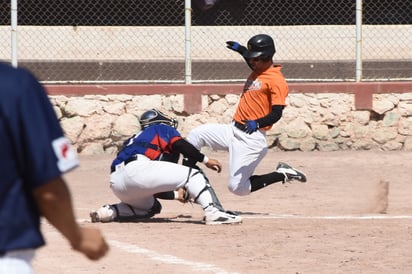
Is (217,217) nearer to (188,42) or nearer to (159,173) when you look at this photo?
(159,173)

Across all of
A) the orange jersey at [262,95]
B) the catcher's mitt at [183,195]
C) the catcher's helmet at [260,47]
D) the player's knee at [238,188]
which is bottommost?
the player's knee at [238,188]

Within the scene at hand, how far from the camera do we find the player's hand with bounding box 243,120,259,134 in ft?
33.6

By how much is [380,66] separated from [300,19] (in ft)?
4.55

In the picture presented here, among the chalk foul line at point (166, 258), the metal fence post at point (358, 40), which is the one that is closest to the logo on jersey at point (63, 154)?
the chalk foul line at point (166, 258)

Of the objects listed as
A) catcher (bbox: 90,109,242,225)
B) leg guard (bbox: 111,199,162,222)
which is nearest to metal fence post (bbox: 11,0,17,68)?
leg guard (bbox: 111,199,162,222)

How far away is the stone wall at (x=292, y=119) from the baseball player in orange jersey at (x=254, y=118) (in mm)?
4544

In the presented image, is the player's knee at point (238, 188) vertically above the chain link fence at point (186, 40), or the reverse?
the chain link fence at point (186, 40)

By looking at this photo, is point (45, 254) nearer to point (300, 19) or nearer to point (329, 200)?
point (329, 200)

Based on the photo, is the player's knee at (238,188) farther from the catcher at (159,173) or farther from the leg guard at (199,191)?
the leg guard at (199,191)

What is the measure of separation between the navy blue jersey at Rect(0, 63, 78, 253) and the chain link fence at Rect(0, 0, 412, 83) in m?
11.9

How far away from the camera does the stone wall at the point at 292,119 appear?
49.3 feet

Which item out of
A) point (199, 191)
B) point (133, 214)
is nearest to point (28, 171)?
point (199, 191)

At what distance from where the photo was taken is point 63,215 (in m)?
3.34

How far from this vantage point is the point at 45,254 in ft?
25.9
